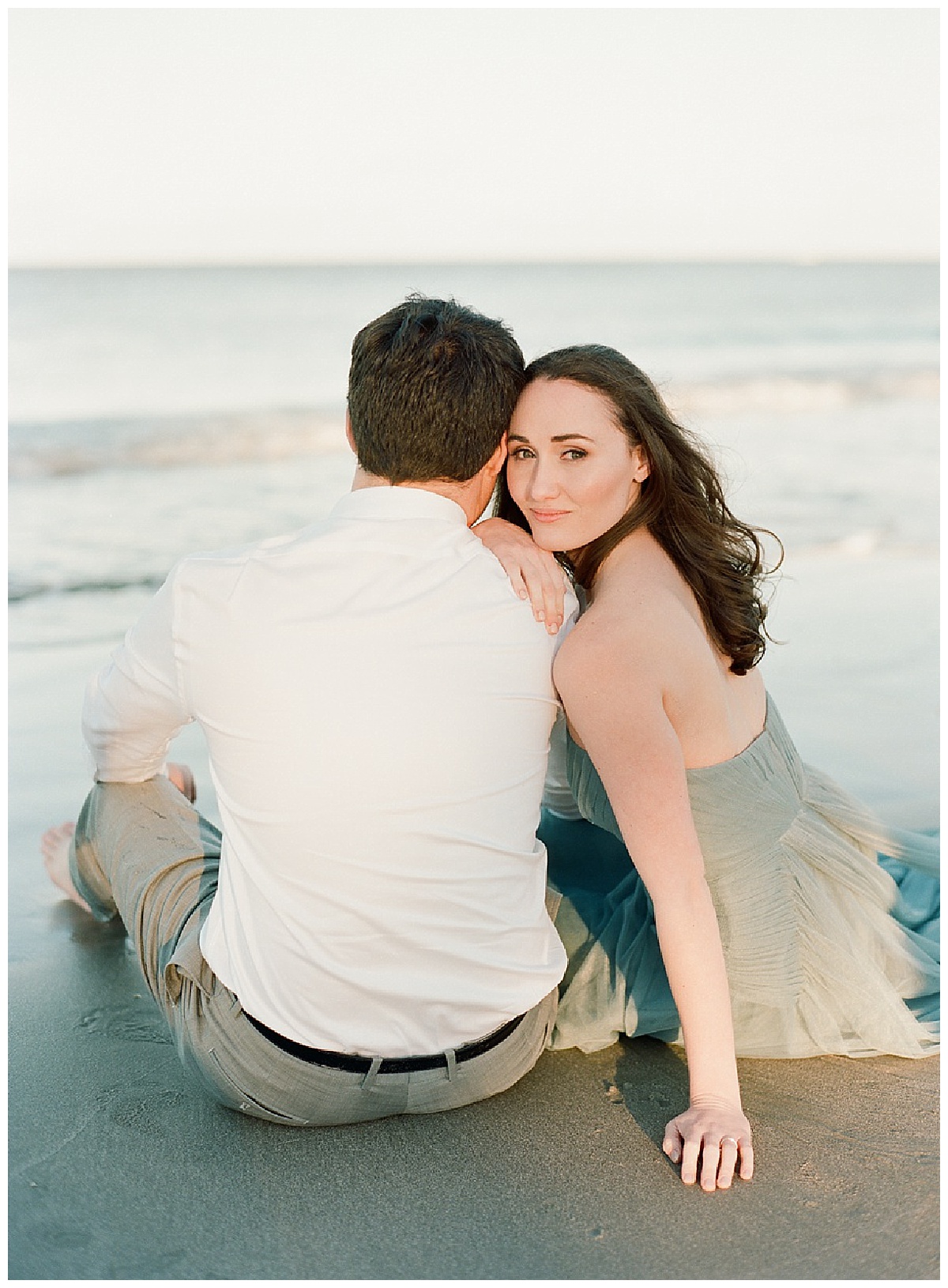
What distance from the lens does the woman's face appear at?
2.61 m

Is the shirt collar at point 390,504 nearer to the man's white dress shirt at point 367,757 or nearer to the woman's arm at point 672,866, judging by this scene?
the man's white dress shirt at point 367,757

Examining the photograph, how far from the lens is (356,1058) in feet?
7.50

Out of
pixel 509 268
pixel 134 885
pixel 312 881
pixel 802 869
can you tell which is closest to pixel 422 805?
Result: pixel 312 881

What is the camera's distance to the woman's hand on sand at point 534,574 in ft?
7.50

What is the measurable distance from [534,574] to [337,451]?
9.79m

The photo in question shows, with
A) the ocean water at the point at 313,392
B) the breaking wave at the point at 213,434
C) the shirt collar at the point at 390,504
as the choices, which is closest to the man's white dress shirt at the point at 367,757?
the shirt collar at the point at 390,504

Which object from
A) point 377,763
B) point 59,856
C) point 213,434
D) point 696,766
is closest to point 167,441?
point 213,434

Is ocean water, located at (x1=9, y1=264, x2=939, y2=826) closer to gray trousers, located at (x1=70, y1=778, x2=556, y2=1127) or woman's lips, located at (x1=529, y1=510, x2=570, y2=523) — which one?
woman's lips, located at (x1=529, y1=510, x2=570, y2=523)

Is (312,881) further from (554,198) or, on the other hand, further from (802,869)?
(554,198)

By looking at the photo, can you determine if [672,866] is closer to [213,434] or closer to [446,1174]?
[446,1174]

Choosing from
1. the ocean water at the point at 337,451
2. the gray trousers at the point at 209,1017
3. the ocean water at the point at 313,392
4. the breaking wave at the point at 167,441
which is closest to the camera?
the gray trousers at the point at 209,1017

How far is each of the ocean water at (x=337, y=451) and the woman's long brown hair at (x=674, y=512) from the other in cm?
74

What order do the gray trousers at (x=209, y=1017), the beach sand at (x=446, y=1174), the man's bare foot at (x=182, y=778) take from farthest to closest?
the man's bare foot at (x=182, y=778) < the gray trousers at (x=209, y=1017) < the beach sand at (x=446, y=1174)

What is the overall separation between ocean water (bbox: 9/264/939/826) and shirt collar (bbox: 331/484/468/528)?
1.56m
